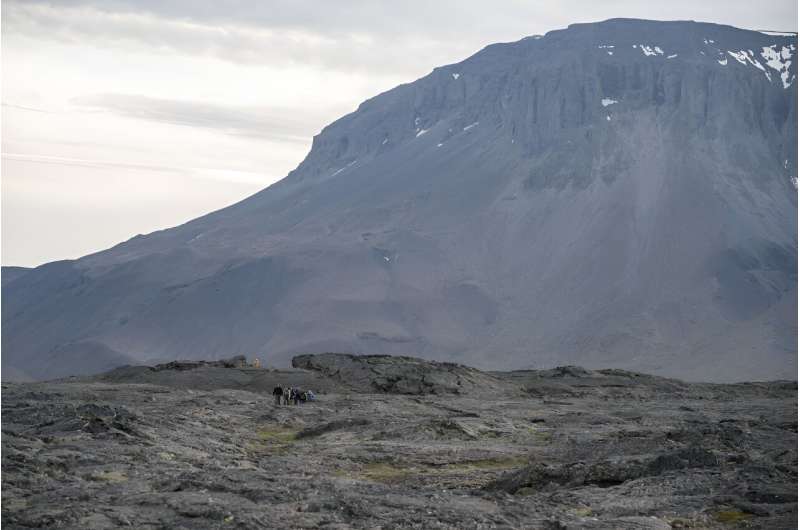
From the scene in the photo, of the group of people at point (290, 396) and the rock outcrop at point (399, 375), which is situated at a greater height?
the group of people at point (290, 396)

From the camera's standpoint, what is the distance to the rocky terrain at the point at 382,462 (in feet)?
95.2

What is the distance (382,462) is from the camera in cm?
4800

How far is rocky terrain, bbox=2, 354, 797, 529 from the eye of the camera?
95.2 feet

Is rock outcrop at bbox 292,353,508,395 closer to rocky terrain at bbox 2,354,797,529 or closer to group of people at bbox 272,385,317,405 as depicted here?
rocky terrain at bbox 2,354,797,529

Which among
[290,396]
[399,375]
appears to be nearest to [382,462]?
Answer: [290,396]

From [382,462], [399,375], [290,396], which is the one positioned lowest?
Result: [399,375]

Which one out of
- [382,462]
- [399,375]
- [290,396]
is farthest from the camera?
[399,375]

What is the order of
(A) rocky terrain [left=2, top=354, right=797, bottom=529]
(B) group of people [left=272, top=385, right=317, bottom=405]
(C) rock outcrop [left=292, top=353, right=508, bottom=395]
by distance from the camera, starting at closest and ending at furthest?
1. (A) rocky terrain [left=2, top=354, right=797, bottom=529]
2. (B) group of people [left=272, top=385, right=317, bottom=405]
3. (C) rock outcrop [left=292, top=353, right=508, bottom=395]

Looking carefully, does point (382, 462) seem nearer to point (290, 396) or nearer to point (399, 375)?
point (290, 396)

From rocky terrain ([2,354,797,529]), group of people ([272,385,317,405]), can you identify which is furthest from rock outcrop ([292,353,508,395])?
group of people ([272,385,317,405])

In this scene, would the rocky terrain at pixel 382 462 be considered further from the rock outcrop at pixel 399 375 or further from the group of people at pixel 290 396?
the rock outcrop at pixel 399 375

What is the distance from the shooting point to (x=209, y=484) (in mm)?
32125

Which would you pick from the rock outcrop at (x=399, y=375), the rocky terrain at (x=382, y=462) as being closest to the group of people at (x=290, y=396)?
the rocky terrain at (x=382, y=462)

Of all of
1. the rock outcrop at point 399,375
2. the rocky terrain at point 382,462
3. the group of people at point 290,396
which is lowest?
the rock outcrop at point 399,375
